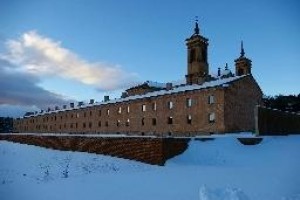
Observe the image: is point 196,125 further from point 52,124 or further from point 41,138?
point 52,124

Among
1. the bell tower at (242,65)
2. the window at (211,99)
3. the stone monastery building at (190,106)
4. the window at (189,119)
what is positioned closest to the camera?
the stone monastery building at (190,106)

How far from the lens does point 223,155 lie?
20.2 meters

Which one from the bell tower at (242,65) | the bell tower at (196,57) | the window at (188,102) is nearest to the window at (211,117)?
the window at (188,102)

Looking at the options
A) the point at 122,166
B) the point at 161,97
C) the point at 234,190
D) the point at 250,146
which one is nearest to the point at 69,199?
the point at 234,190

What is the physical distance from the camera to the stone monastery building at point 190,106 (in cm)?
3778

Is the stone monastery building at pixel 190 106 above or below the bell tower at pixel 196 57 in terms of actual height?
below

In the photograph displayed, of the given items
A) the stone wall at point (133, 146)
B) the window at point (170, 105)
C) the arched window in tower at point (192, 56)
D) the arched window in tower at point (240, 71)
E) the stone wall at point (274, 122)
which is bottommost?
the stone wall at point (133, 146)

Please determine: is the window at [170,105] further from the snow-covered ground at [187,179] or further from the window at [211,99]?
the snow-covered ground at [187,179]

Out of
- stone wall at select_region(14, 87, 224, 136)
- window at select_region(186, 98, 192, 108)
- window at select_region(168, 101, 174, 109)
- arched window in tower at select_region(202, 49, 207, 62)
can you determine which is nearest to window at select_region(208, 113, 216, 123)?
stone wall at select_region(14, 87, 224, 136)

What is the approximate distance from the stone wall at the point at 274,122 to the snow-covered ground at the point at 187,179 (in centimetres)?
347

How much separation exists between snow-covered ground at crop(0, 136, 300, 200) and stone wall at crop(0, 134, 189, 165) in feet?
1.81

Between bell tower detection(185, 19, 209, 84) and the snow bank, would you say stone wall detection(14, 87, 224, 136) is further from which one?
the snow bank

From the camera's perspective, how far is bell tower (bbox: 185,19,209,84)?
47.8 m

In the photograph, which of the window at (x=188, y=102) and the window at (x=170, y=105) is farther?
the window at (x=170, y=105)
